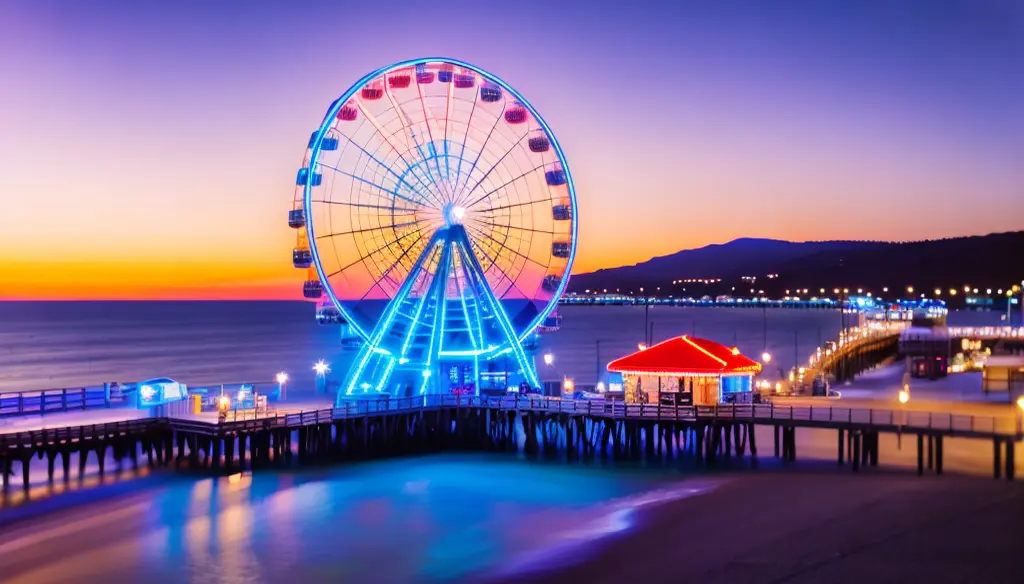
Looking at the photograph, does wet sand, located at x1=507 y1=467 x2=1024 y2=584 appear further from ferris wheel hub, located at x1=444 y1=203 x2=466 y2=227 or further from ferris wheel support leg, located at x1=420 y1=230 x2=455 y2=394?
ferris wheel hub, located at x1=444 y1=203 x2=466 y2=227

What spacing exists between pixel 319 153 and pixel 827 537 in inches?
949

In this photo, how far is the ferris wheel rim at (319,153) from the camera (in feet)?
135

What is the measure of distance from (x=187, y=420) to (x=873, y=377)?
4867cm

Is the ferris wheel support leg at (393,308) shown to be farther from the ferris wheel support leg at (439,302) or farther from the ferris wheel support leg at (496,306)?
the ferris wheel support leg at (496,306)

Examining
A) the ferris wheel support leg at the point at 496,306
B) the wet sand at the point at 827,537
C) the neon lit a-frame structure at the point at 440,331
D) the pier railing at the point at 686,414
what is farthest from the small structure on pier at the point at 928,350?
the wet sand at the point at 827,537

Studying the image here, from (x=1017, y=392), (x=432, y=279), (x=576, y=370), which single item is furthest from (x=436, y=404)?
(x=576, y=370)

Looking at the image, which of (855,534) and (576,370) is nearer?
(855,534)

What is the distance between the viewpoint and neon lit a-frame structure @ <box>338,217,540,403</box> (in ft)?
145

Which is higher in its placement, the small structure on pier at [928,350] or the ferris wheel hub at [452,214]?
the ferris wheel hub at [452,214]

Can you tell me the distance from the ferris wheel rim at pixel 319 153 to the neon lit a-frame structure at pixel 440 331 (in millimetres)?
1124

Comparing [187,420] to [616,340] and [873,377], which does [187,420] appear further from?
[616,340]

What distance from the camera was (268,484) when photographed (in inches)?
1377

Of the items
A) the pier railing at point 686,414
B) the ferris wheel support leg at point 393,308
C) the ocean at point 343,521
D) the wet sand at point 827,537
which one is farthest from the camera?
the ferris wheel support leg at point 393,308

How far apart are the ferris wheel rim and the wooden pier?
14.1ft
